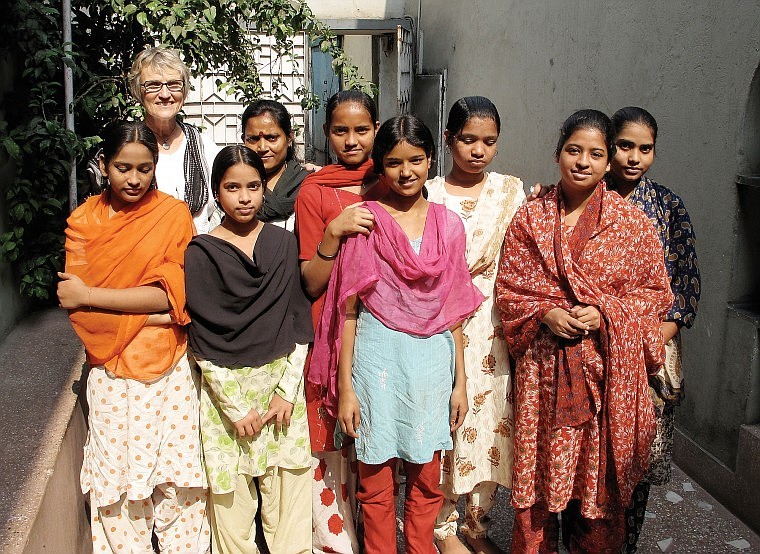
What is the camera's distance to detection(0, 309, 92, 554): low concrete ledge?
2142mm

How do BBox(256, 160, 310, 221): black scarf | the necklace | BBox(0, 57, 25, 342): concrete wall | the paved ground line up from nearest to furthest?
BBox(256, 160, 310, 221): black scarf, the necklace, the paved ground, BBox(0, 57, 25, 342): concrete wall

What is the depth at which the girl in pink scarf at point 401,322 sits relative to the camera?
7.85ft

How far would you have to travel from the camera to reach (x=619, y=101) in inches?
172

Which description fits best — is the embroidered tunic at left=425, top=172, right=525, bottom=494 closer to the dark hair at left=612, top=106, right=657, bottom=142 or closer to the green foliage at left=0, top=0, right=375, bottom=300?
the dark hair at left=612, top=106, right=657, bottom=142

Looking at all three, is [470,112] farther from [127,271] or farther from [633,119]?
[127,271]

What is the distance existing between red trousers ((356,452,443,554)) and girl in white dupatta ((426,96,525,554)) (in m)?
0.17

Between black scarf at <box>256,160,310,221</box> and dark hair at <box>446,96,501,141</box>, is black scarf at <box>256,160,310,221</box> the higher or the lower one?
the lower one

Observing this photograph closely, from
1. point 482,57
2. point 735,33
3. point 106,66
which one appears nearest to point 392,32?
point 482,57

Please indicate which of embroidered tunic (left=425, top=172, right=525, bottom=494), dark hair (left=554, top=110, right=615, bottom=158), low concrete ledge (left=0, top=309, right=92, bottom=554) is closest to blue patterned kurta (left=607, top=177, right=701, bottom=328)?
dark hair (left=554, top=110, right=615, bottom=158)

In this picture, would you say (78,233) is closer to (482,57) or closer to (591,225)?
(591,225)

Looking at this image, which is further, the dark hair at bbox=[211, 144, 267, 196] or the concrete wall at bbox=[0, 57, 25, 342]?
the concrete wall at bbox=[0, 57, 25, 342]

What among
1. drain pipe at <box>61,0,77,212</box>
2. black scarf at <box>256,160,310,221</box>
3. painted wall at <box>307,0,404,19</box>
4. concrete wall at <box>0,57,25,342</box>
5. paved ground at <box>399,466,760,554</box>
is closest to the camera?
black scarf at <box>256,160,310,221</box>

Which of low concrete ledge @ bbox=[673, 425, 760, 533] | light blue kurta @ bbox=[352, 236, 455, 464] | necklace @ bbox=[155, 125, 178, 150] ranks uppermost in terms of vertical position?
necklace @ bbox=[155, 125, 178, 150]

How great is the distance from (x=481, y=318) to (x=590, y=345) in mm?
400
